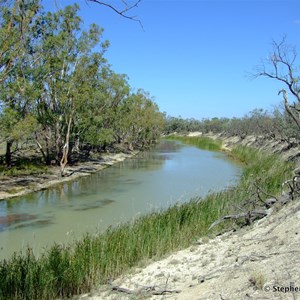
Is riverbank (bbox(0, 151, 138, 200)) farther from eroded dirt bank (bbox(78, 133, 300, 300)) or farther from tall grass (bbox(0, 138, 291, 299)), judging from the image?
eroded dirt bank (bbox(78, 133, 300, 300))

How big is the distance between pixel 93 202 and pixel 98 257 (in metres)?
11.0

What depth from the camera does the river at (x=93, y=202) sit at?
41.8 feet

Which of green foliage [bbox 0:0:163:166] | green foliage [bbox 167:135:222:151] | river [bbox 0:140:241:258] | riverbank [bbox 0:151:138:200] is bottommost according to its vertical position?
river [bbox 0:140:241:258]

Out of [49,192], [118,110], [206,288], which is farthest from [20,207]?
[118,110]

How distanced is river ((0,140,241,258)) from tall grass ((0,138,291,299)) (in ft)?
5.59

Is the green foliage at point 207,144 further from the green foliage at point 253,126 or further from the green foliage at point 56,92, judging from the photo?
the green foliage at point 56,92

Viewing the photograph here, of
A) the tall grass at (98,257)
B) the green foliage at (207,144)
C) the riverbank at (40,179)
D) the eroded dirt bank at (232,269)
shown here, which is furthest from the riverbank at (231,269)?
the green foliage at (207,144)

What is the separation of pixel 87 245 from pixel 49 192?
1367 centimetres

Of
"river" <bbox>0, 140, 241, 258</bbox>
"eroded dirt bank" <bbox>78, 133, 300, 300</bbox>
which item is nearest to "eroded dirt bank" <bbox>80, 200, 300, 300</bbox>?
"eroded dirt bank" <bbox>78, 133, 300, 300</bbox>

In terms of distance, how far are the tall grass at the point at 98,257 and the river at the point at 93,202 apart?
1.70 meters

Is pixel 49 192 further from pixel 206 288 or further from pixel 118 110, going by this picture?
pixel 118 110

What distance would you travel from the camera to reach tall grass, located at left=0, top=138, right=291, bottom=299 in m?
6.75

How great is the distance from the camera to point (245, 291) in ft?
16.1

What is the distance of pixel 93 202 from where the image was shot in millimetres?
18438
